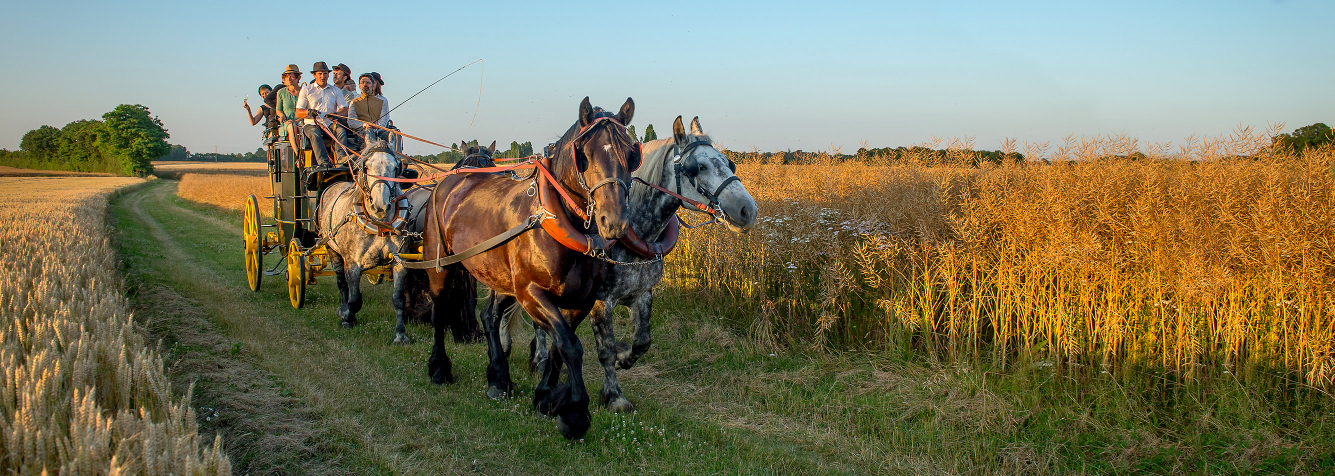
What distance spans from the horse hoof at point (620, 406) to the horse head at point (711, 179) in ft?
4.79

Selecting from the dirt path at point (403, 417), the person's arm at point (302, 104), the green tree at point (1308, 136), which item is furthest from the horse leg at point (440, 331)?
the green tree at point (1308, 136)

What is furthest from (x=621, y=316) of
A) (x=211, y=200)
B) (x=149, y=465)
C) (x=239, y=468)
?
(x=211, y=200)

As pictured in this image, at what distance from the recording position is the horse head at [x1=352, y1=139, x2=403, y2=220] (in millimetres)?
6492

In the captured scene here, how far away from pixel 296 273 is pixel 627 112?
613 centimetres

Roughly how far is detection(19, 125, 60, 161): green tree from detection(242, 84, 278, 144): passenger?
9002 cm

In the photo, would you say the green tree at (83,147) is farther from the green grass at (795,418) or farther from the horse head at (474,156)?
the green grass at (795,418)

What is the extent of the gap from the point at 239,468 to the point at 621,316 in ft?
15.8

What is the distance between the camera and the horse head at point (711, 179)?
14.2 ft

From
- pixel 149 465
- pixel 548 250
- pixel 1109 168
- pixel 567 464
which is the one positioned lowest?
pixel 567 464

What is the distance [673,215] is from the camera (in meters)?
4.78

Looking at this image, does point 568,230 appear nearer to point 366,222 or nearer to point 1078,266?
point 1078,266

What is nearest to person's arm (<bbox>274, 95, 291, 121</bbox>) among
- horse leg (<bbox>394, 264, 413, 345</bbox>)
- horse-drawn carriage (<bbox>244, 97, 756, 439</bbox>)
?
horse-drawn carriage (<bbox>244, 97, 756, 439</bbox>)

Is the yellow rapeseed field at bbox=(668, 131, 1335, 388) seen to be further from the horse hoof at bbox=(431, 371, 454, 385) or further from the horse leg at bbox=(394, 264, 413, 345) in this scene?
the horse leg at bbox=(394, 264, 413, 345)

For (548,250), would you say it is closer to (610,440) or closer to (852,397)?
(610,440)
